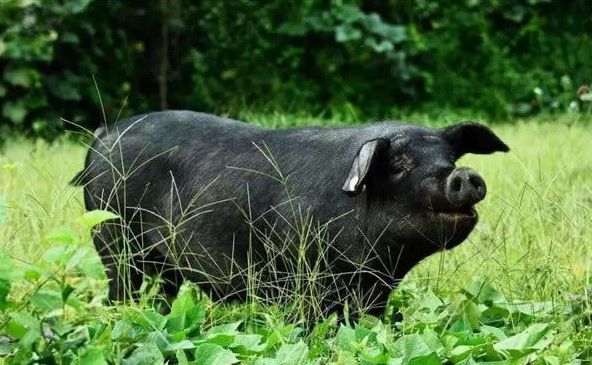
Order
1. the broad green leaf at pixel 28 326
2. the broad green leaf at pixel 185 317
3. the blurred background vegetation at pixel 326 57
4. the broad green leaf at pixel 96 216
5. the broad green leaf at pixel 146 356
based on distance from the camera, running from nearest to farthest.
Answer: the broad green leaf at pixel 96 216 < the broad green leaf at pixel 28 326 < the broad green leaf at pixel 146 356 < the broad green leaf at pixel 185 317 < the blurred background vegetation at pixel 326 57

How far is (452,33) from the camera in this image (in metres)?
10.3

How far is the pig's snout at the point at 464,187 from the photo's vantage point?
3.44m

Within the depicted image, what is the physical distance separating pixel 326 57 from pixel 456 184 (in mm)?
6651

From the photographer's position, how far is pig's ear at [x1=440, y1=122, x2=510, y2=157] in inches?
153

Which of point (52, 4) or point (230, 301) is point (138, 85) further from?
point (230, 301)

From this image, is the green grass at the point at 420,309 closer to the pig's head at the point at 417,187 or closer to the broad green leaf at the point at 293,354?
the broad green leaf at the point at 293,354

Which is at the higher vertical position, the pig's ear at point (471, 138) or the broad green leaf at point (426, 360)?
the pig's ear at point (471, 138)

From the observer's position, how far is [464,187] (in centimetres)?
345

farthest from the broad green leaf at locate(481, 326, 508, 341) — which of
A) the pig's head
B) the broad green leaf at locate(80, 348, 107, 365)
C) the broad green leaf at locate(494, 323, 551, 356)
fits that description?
the broad green leaf at locate(80, 348, 107, 365)

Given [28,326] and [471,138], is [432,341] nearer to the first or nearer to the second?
[471,138]

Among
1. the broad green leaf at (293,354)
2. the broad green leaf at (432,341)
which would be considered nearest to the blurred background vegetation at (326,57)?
the broad green leaf at (432,341)

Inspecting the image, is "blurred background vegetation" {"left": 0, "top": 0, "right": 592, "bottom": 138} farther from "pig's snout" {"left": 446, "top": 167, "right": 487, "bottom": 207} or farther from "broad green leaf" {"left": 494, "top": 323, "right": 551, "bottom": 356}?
"broad green leaf" {"left": 494, "top": 323, "right": 551, "bottom": 356}

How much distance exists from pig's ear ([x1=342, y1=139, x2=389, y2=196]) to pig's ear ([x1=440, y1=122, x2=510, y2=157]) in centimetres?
32

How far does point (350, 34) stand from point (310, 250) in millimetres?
6078
